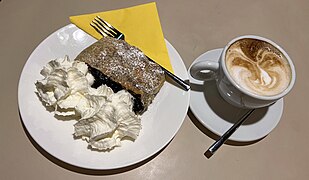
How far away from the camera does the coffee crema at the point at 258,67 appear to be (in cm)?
79

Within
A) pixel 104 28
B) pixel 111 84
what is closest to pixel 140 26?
pixel 104 28

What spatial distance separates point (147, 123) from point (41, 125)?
0.24m

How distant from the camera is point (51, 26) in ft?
3.29

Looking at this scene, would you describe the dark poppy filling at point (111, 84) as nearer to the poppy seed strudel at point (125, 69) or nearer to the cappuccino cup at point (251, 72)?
the poppy seed strudel at point (125, 69)

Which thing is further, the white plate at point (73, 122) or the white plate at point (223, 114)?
the white plate at point (223, 114)

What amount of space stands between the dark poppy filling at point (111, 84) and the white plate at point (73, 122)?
29 mm

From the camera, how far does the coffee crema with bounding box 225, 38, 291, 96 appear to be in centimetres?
79

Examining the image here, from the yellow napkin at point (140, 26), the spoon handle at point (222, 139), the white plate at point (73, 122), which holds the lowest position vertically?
the spoon handle at point (222, 139)

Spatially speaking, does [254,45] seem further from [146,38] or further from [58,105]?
[58,105]

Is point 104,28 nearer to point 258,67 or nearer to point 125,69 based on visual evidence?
point 125,69

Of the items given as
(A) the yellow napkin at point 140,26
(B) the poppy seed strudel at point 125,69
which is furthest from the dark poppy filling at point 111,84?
(A) the yellow napkin at point 140,26

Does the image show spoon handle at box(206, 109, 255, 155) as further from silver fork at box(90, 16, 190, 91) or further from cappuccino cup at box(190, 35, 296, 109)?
silver fork at box(90, 16, 190, 91)

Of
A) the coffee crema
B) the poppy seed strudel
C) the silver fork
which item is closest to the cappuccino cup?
the coffee crema

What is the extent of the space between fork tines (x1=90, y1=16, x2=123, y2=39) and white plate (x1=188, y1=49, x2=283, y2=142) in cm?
23
